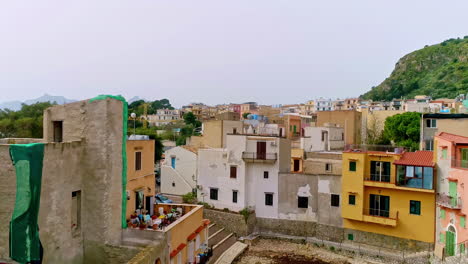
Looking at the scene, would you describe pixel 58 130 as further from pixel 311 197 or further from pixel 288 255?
pixel 311 197

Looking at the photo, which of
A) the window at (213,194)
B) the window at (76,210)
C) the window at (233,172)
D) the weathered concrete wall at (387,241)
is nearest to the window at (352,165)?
Result: the weathered concrete wall at (387,241)

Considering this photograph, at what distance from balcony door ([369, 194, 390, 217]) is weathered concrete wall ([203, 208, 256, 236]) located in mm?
8479

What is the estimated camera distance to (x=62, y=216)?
10836mm

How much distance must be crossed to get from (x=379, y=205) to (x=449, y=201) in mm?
4368

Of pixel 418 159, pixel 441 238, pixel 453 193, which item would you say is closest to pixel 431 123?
pixel 418 159

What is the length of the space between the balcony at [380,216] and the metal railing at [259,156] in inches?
287

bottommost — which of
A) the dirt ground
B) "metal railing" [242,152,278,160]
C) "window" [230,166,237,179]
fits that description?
the dirt ground

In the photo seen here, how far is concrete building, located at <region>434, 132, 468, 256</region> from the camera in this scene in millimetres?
19984

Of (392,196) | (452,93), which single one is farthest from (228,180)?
(452,93)

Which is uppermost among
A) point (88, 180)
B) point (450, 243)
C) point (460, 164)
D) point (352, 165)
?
point (88, 180)

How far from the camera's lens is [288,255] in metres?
23.7

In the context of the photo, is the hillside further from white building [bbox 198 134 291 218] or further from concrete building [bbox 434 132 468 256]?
white building [bbox 198 134 291 218]

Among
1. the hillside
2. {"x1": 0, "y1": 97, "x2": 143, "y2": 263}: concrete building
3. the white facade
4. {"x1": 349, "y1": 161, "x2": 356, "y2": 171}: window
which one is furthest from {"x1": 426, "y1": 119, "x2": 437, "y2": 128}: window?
the hillside

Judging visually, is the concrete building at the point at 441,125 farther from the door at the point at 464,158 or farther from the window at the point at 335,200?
the window at the point at 335,200
